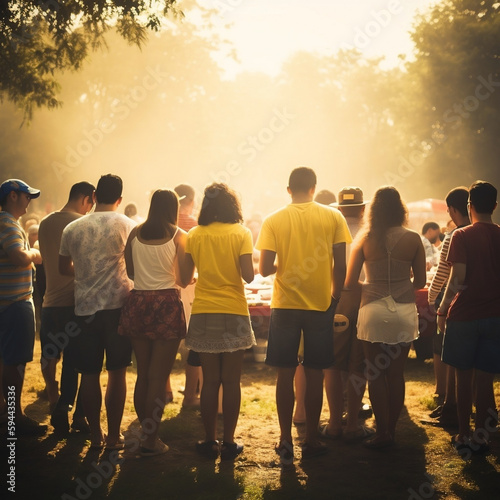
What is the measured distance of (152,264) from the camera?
5156 millimetres

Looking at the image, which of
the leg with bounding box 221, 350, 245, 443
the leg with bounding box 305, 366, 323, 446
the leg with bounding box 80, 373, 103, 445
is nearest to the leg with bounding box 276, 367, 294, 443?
the leg with bounding box 305, 366, 323, 446

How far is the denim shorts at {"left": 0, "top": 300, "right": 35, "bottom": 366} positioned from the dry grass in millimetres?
760

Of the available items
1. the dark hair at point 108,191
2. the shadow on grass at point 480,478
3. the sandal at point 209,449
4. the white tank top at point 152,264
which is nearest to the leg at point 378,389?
the shadow on grass at point 480,478

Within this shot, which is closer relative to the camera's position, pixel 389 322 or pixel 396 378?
pixel 389 322

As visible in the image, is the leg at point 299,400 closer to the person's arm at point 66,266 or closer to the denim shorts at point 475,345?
the denim shorts at point 475,345

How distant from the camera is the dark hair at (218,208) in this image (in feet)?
16.9

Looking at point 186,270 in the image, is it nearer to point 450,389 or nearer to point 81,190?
point 81,190

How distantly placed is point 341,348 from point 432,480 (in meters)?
1.55

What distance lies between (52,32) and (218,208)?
195 inches

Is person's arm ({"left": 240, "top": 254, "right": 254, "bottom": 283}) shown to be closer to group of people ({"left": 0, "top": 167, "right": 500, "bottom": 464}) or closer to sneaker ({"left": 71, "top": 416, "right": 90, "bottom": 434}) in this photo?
group of people ({"left": 0, "top": 167, "right": 500, "bottom": 464})

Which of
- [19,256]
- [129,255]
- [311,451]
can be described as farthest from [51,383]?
[311,451]

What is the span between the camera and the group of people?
201 inches

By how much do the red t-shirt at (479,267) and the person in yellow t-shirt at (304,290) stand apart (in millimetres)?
931

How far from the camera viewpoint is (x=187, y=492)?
4504 mm
